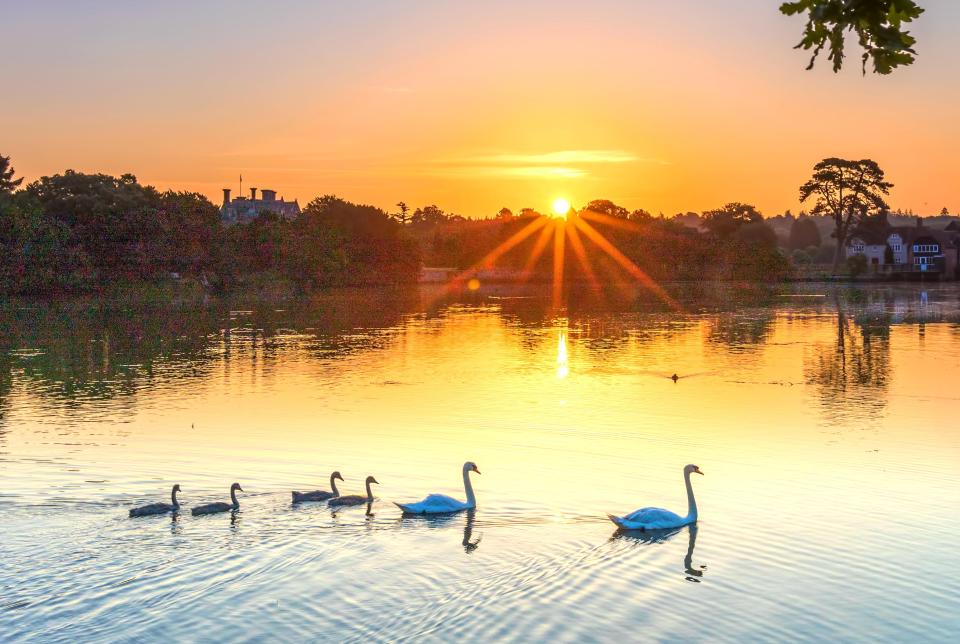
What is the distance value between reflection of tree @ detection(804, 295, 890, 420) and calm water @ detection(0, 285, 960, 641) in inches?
9.3

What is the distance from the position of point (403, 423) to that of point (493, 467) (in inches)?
284

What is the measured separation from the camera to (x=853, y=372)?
147 feet

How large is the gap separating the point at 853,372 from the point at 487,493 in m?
27.9

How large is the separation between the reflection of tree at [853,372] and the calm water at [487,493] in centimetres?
24

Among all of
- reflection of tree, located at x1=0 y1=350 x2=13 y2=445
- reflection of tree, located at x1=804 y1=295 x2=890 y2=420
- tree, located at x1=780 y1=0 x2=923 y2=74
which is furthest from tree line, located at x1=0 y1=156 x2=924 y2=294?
tree, located at x1=780 y1=0 x2=923 y2=74

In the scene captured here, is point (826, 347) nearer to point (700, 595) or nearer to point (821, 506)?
point (821, 506)

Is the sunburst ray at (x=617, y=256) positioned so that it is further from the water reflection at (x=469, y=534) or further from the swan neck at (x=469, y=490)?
the water reflection at (x=469, y=534)

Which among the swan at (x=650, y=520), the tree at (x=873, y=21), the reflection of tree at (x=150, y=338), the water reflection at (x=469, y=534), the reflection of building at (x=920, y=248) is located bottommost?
the water reflection at (x=469, y=534)

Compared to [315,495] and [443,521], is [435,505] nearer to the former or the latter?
[443,521]

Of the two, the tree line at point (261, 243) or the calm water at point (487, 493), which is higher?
the tree line at point (261, 243)

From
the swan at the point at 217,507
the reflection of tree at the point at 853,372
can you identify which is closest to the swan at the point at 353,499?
the swan at the point at 217,507

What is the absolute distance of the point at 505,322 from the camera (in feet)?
261

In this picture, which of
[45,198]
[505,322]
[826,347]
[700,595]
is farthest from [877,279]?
[700,595]

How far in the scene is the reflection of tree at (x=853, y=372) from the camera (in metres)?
35.3
